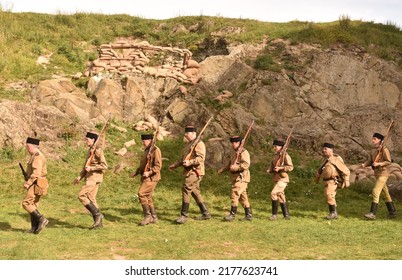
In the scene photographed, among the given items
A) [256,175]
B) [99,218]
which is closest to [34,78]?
[256,175]

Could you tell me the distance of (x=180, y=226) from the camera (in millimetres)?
11664

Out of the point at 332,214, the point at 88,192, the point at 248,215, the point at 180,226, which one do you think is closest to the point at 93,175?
the point at 88,192

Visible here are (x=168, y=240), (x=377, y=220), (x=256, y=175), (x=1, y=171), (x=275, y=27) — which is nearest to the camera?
(x=168, y=240)

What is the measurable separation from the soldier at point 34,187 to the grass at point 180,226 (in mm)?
273

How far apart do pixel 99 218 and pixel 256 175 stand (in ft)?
25.1

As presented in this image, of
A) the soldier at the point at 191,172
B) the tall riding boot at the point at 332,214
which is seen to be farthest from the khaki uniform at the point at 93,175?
the tall riding boot at the point at 332,214

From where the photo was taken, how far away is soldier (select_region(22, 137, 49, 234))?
10.5 meters

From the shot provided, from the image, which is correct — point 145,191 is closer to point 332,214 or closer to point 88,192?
point 88,192

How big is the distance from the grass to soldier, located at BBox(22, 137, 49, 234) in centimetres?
27

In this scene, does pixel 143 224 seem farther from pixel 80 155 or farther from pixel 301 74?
pixel 301 74

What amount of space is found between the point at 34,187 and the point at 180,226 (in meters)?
3.34

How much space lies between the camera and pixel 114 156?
1814 cm

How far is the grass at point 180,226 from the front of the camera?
30.7 feet

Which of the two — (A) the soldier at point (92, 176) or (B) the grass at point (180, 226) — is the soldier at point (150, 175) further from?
(A) the soldier at point (92, 176)
